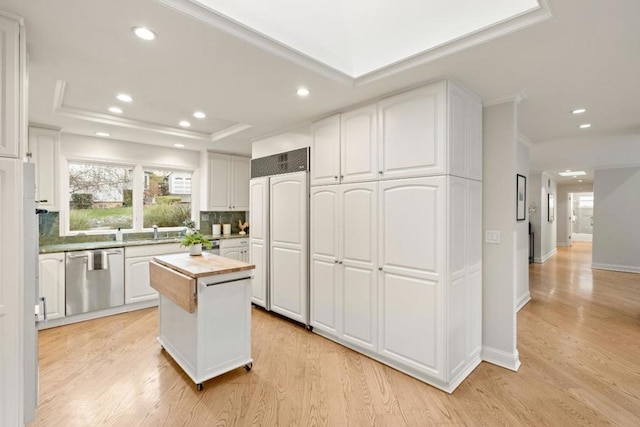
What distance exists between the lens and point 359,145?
289 centimetres

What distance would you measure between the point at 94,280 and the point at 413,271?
3.81 meters

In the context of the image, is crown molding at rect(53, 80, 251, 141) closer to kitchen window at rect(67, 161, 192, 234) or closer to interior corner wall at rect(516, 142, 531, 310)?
kitchen window at rect(67, 161, 192, 234)

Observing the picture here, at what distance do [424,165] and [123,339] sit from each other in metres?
3.49

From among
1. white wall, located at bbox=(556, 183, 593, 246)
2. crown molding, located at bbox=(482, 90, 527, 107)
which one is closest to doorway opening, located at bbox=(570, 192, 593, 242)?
white wall, located at bbox=(556, 183, 593, 246)

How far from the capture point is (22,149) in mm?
1659

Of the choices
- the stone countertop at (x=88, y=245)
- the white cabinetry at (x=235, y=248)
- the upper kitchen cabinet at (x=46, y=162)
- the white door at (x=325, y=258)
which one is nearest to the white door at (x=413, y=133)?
the white door at (x=325, y=258)

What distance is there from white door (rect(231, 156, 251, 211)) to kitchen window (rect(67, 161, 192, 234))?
30.7 inches

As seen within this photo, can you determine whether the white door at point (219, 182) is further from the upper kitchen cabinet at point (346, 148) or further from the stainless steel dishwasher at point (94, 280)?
the upper kitchen cabinet at point (346, 148)

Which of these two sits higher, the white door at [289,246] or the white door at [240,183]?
the white door at [240,183]

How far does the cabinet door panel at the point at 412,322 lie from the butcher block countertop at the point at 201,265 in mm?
1221

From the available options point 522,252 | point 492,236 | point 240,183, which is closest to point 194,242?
point 240,183

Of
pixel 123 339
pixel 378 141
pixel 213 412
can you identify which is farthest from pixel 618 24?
pixel 123 339

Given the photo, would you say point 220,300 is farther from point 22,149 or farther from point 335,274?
point 22,149

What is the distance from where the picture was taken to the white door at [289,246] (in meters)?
3.51
